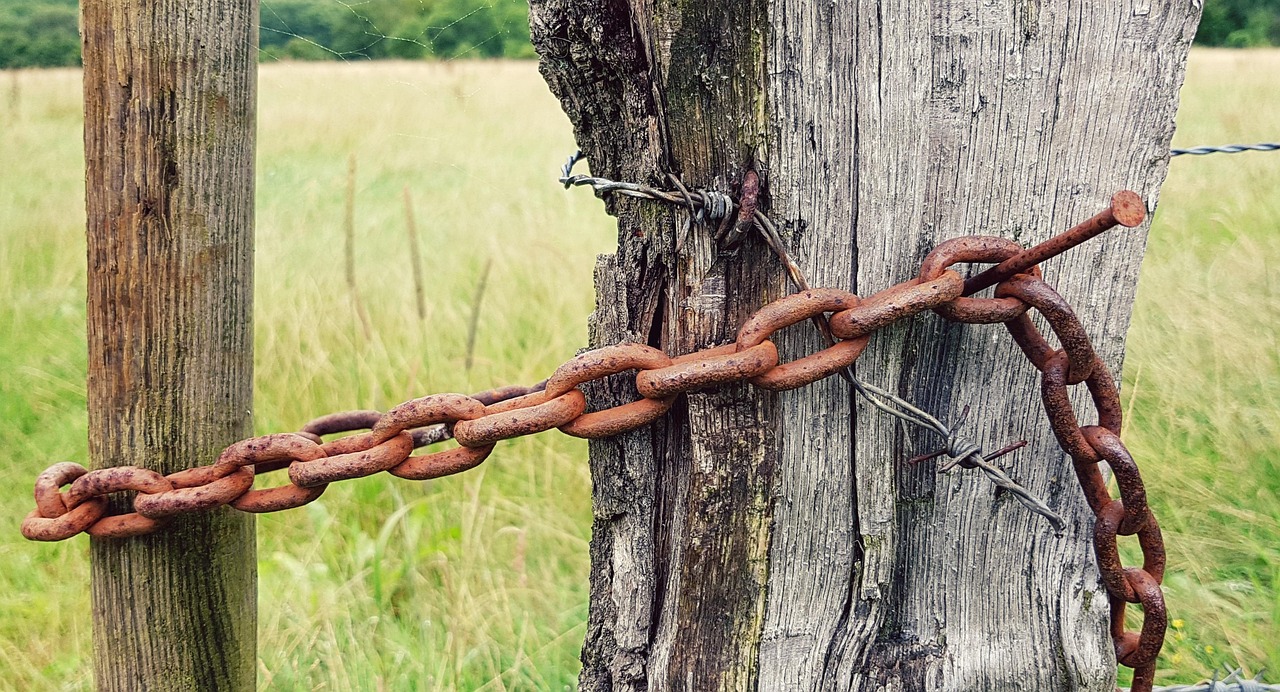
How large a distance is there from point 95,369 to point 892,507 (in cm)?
113

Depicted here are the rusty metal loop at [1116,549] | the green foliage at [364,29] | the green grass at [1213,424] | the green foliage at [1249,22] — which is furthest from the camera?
the green foliage at [1249,22]

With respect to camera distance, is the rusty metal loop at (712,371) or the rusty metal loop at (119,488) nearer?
the rusty metal loop at (712,371)

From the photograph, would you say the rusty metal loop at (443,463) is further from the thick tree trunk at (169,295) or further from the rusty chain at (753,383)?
the thick tree trunk at (169,295)

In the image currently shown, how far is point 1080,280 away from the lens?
3.95 ft

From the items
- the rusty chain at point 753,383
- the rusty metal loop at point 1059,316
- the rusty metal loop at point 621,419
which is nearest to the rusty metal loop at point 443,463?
the rusty chain at point 753,383

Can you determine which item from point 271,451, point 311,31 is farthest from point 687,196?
point 311,31

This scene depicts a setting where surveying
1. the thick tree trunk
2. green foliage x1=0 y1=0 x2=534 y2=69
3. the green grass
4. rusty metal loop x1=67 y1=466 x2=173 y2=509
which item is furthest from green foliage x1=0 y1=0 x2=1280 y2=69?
the green grass

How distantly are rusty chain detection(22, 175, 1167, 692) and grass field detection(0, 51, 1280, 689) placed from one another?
4.15 feet

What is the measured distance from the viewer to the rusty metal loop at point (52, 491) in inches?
49.3

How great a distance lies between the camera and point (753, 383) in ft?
3.67

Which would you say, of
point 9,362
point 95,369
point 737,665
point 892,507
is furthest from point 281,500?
point 9,362

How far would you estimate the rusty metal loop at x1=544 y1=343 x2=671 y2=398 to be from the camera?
1107 mm

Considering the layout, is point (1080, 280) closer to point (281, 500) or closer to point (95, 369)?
point (281, 500)

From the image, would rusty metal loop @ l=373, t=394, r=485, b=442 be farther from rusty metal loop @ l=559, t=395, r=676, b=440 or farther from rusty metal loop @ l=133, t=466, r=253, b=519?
rusty metal loop @ l=133, t=466, r=253, b=519
